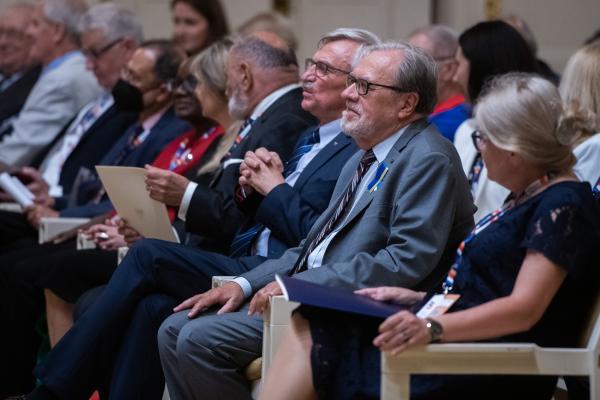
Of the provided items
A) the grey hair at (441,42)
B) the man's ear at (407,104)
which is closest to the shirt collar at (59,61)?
the grey hair at (441,42)

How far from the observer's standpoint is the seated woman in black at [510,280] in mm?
2676

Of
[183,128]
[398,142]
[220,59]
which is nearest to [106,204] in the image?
[183,128]

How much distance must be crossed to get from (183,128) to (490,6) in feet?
8.97

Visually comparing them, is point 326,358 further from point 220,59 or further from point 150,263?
point 220,59

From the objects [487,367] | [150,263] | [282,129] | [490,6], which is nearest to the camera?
[487,367]

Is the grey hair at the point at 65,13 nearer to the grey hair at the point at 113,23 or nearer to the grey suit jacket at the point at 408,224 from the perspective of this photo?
the grey hair at the point at 113,23

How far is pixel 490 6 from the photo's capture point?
23.6ft

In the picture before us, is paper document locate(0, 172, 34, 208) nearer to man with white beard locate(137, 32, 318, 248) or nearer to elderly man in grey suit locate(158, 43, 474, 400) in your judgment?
man with white beard locate(137, 32, 318, 248)

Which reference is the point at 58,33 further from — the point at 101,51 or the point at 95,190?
the point at 95,190

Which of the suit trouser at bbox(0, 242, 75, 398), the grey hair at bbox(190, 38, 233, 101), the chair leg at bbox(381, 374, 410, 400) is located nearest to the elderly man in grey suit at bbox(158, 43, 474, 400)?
the chair leg at bbox(381, 374, 410, 400)

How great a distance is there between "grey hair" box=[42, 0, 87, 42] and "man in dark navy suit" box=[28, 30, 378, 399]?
339 centimetres

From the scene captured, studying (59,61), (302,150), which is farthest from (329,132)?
(59,61)

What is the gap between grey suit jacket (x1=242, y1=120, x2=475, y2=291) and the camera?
308cm

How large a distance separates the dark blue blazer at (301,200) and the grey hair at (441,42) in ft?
A: 5.31
